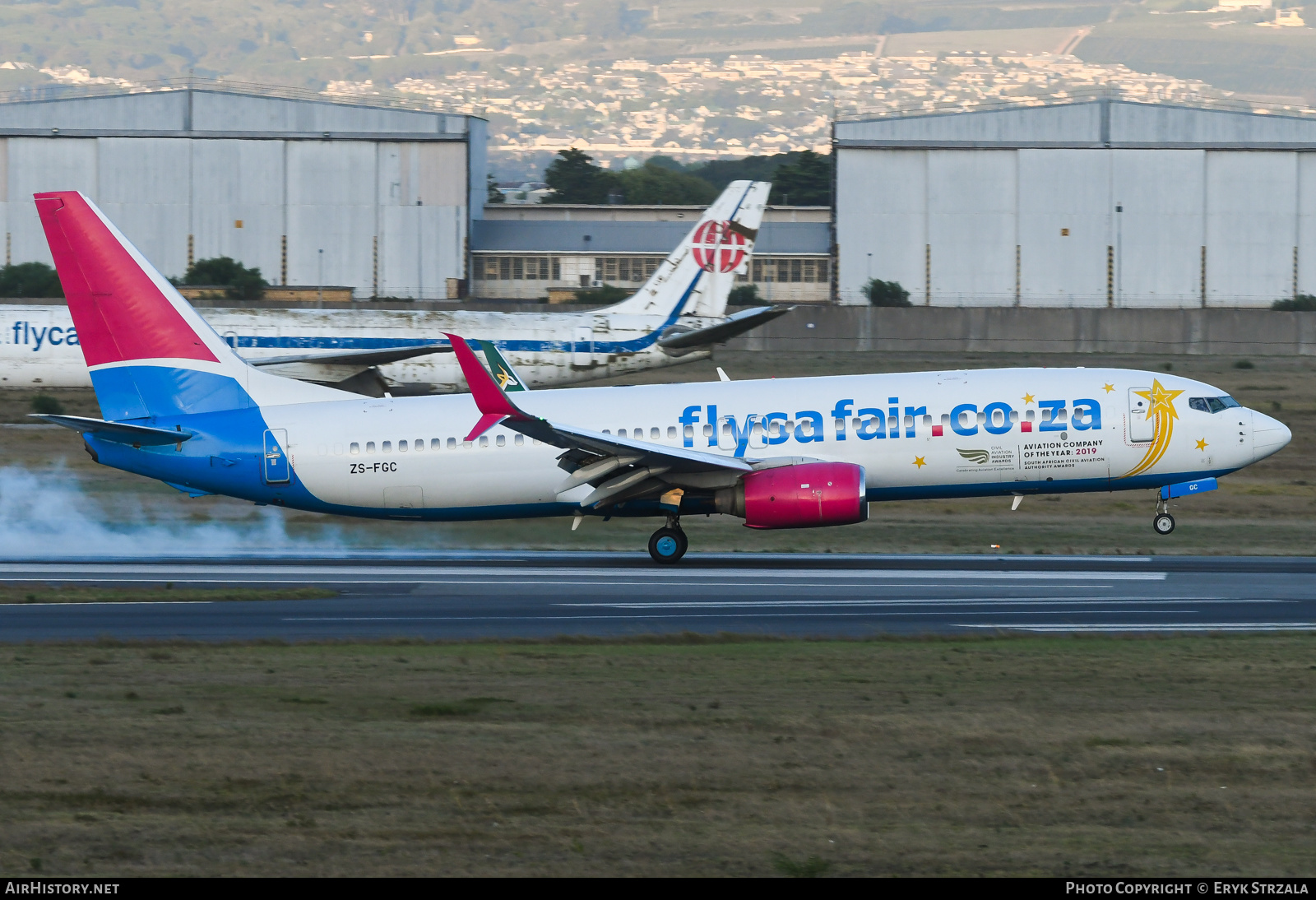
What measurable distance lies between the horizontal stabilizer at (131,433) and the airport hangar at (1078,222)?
7452 cm

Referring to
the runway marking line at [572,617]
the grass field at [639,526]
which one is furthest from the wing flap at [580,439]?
the runway marking line at [572,617]

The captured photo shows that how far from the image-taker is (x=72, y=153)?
335 ft

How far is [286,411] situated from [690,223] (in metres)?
96.0

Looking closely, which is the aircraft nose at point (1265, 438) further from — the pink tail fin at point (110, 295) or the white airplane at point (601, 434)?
the pink tail fin at point (110, 295)

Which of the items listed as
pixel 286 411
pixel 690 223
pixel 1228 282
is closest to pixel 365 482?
pixel 286 411

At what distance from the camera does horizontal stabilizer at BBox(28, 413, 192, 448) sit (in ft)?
93.8

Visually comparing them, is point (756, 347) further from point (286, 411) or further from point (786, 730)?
point (786, 730)

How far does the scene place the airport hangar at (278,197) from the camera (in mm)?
101438

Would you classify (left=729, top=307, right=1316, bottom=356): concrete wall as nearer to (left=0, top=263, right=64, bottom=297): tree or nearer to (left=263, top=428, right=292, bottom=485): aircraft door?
(left=0, top=263, right=64, bottom=297): tree

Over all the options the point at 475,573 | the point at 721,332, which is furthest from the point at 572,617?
the point at 721,332

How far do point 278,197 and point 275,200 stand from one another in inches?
12.7

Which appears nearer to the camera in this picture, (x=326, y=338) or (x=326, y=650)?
(x=326, y=650)


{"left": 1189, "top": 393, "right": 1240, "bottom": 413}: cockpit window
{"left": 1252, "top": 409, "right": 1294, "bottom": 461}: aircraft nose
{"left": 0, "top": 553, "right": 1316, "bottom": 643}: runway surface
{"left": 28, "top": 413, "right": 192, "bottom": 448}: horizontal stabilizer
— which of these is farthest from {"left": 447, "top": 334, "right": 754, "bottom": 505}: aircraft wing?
{"left": 1252, "top": 409, "right": 1294, "bottom": 461}: aircraft nose

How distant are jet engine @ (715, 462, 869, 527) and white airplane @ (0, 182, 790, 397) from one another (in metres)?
16.2
